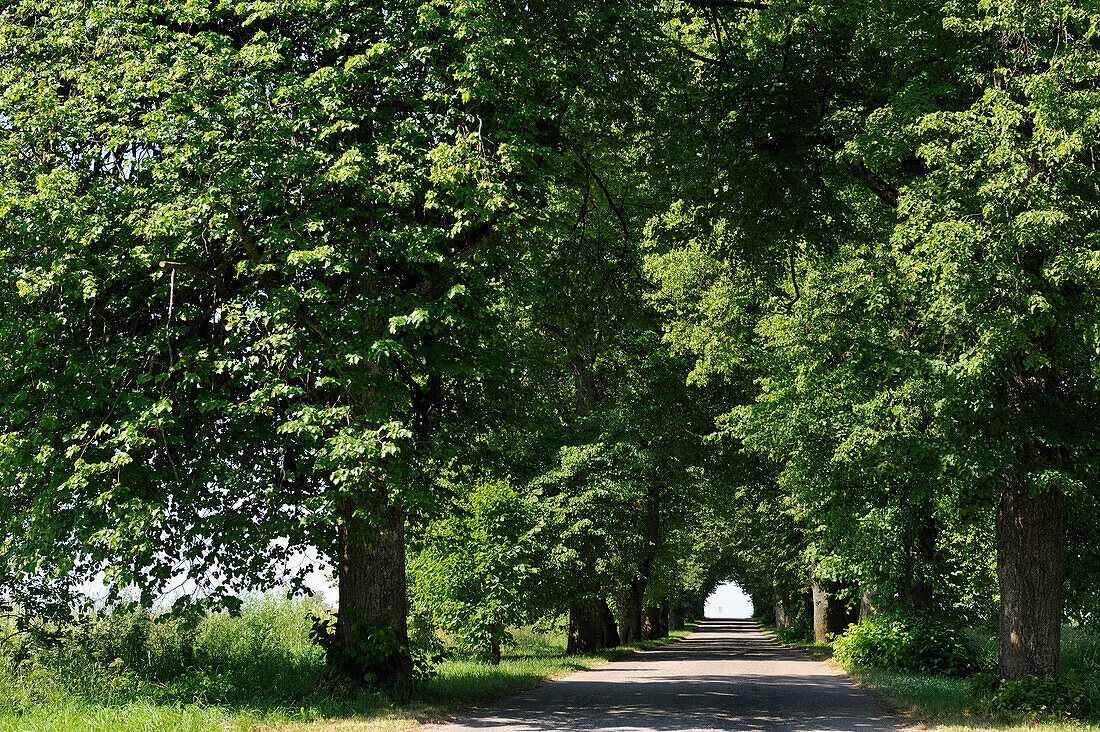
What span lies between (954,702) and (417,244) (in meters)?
9.48

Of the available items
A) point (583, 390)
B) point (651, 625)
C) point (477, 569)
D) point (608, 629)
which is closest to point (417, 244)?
point (477, 569)

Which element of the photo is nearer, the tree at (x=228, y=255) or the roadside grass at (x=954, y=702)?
the tree at (x=228, y=255)

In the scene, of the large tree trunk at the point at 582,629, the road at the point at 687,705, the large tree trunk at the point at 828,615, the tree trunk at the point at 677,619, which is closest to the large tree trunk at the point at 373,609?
the road at the point at 687,705

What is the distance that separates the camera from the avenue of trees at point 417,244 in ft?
34.1

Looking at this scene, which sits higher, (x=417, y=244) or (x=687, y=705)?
(x=417, y=244)

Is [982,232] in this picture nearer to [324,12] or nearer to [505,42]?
[505,42]

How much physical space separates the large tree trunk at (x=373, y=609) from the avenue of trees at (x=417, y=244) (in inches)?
1.8

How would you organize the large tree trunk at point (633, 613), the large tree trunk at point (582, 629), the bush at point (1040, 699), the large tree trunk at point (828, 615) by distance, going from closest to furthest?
the bush at point (1040, 699) → the large tree trunk at point (582, 629) → the large tree trunk at point (828, 615) → the large tree trunk at point (633, 613)

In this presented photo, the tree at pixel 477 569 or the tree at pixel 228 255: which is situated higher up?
the tree at pixel 228 255

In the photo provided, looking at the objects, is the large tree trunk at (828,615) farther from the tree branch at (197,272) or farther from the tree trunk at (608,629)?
the tree branch at (197,272)

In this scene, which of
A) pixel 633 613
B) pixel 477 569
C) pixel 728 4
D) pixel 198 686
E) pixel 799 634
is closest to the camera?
pixel 198 686

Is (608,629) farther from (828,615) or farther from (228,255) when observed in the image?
(228,255)

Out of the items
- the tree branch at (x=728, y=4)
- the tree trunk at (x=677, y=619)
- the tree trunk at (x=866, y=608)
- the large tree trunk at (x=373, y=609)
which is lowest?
the tree trunk at (x=677, y=619)

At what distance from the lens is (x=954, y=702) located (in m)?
13.0
